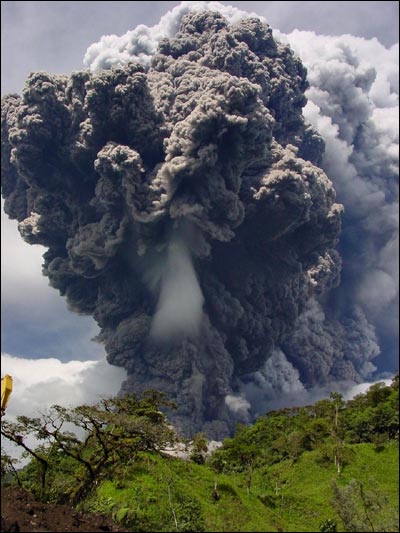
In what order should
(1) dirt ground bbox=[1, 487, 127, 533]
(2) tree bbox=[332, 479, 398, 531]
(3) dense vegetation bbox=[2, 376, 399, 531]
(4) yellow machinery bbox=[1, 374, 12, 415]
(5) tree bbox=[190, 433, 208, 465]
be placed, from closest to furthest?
(4) yellow machinery bbox=[1, 374, 12, 415], (1) dirt ground bbox=[1, 487, 127, 533], (2) tree bbox=[332, 479, 398, 531], (3) dense vegetation bbox=[2, 376, 399, 531], (5) tree bbox=[190, 433, 208, 465]

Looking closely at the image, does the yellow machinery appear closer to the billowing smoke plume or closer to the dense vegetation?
the dense vegetation

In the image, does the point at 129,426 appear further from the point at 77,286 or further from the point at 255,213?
the point at 77,286

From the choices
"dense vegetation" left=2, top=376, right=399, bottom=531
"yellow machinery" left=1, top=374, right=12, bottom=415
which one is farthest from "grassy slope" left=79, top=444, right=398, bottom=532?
"yellow machinery" left=1, top=374, right=12, bottom=415

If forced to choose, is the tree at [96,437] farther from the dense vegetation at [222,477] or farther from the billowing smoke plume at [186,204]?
the billowing smoke plume at [186,204]

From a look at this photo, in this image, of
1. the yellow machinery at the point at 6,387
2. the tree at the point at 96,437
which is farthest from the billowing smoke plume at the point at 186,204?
the yellow machinery at the point at 6,387

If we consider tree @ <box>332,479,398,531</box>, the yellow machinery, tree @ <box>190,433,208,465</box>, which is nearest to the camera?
the yellow machinery

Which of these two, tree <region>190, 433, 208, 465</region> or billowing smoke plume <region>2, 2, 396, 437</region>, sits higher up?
billowing smoke plume <region>2, 2, 396, 437</region>
